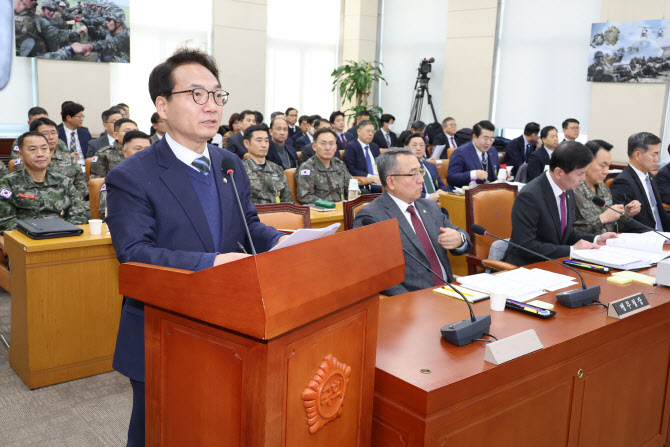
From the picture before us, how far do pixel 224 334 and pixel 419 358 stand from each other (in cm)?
65

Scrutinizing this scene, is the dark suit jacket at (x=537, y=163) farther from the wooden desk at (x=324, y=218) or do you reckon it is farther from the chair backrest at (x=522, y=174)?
the wooden desk at (x=324, y=218)

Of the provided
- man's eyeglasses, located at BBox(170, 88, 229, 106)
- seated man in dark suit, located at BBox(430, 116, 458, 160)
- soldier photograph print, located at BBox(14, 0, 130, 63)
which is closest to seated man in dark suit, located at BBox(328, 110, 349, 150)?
seated man in dark suit, located at BBox(430, 116, 458, 160)

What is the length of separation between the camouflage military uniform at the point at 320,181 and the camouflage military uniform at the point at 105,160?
5.46ft

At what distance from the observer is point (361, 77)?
36.7 ft

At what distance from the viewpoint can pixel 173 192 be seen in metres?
1.48

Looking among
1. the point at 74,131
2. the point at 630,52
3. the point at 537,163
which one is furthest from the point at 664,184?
the point at 74,131

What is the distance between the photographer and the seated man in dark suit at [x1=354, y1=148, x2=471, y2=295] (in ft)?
8.63

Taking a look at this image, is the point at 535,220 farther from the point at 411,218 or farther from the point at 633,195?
the point at 633,195

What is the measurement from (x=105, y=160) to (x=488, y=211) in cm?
352

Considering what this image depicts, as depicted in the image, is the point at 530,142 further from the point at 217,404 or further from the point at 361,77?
the point at 217,404

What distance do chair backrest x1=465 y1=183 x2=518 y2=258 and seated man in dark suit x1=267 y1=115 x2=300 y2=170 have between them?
3912 mm

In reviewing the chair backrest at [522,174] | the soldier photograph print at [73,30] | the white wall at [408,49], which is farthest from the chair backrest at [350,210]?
the white wall at [408,49]

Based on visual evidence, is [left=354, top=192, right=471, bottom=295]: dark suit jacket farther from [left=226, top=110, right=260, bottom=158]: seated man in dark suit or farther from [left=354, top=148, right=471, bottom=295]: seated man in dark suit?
[left=226, top=110, right=260, bottom=158]: seated man in dark suit

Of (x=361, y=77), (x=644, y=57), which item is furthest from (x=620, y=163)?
(x=361, y=77)
